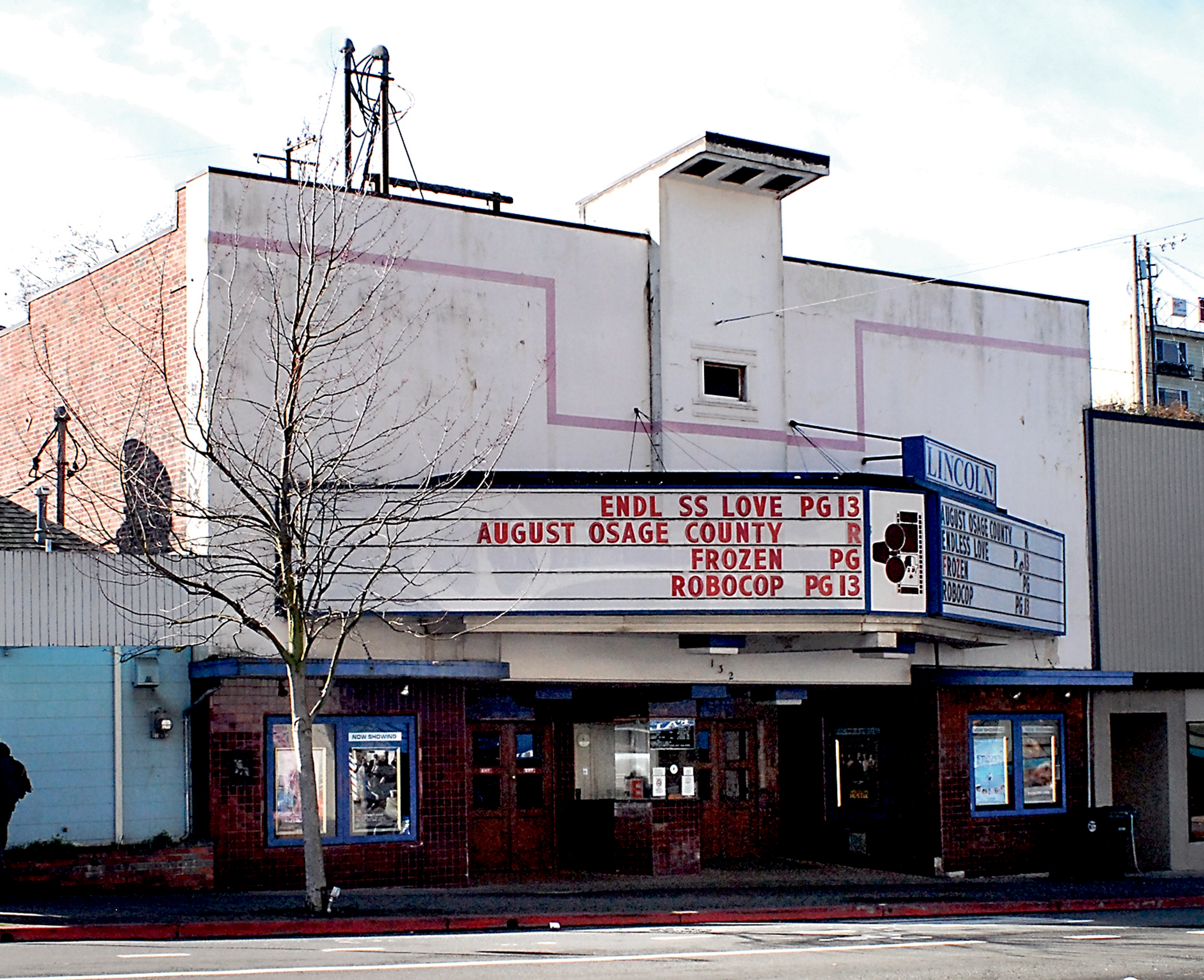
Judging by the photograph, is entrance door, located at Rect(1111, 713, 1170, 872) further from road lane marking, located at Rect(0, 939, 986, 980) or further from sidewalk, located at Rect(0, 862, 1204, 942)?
road lane marking, located at Rect(0, 939, 986, 980)

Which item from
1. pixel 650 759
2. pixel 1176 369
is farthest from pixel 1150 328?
pixel 650 759

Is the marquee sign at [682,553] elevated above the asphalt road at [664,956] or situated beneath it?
elevated above

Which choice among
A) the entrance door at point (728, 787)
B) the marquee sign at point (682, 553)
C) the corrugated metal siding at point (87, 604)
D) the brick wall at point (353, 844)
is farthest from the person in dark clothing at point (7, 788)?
the entrance door at point (728, 787)

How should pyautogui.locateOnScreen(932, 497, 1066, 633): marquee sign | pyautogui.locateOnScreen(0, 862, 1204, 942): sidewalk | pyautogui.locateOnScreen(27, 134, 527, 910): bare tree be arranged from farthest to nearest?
pyautogui.locateOnScreen(932, 497, 1066, 633): marquee sign
pyautogui.locateOnScreen(27, 134, 527, 910): bare tree
pyautogui.locateOnScreen(0, 862, 1204, 942): sidewalk

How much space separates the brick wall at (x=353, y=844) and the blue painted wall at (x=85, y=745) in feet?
1.73

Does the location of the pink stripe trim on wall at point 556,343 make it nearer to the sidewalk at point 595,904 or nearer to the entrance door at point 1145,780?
the sidewalk at point 595,904

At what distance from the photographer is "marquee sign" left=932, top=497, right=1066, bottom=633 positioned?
64.3 feet

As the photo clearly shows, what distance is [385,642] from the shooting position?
19359mm

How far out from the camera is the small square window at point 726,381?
864 inches

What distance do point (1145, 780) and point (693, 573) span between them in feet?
36.4

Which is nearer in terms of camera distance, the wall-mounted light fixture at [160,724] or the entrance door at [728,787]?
the wall-mounted light fixture at [160,724]

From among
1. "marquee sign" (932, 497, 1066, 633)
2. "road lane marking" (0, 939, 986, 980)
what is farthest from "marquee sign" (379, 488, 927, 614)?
"road lane marking" (0, 939, 986, 980)

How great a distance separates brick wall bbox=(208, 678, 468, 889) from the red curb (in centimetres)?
309

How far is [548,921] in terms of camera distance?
1634 cm
